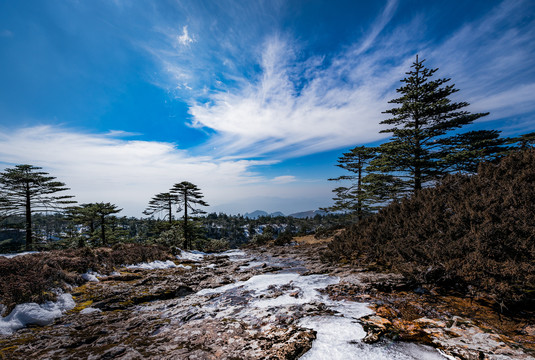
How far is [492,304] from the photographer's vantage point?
3309 mm

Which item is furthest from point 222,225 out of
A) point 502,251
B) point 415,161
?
point 502,251

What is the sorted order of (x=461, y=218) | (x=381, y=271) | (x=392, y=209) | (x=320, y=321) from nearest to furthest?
(x=320, y=321) → (x=461, y=218) → (x=381, y=271) → (x=392, y=209)

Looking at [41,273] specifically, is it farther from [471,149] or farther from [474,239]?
[471,149]

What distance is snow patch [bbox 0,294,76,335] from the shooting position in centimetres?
436

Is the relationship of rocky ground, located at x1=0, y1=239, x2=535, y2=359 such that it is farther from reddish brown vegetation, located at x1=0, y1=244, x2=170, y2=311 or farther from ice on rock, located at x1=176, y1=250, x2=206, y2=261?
ice on rock, located at x1=176, y1=250, x2=206, y2=261

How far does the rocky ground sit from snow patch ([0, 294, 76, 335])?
24 cm

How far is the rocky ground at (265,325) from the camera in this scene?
8.68ft

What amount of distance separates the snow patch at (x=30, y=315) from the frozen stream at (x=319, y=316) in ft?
12.4

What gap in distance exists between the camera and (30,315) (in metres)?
4.70

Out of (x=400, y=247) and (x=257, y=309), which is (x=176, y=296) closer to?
(x=257, y=309)

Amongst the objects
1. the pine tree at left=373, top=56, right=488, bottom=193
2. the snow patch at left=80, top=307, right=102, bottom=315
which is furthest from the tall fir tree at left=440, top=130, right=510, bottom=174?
the snow patch at left=80, top=307, right=102, bottom=315

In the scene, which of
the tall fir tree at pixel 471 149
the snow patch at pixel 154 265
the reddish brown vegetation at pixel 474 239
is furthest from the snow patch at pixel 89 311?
the tall fir tree at pixel 471 149

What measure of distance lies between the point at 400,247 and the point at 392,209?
432 cm

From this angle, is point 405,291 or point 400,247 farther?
point 400,247
